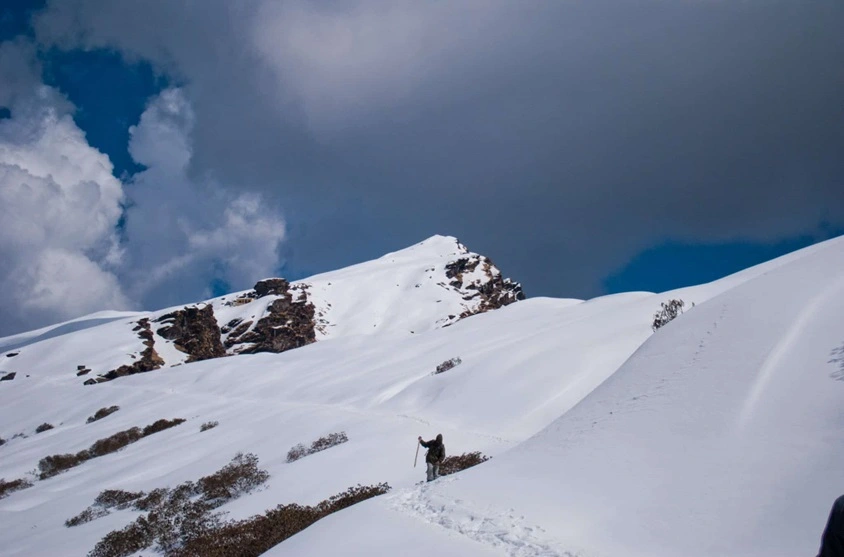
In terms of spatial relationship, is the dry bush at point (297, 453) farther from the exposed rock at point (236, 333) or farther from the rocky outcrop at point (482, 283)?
the rocky outcrop at point (482, 283)

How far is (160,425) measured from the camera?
30641 millimetres

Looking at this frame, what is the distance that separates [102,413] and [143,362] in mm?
31075

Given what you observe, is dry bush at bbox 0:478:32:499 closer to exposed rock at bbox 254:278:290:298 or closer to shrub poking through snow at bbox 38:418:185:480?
A: shrub poking through snow at bbox 38:418:185:480

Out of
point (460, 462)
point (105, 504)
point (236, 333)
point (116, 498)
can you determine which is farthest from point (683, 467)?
point (236, 333)

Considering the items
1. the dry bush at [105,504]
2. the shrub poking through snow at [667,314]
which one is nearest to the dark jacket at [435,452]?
the dry bush at [105,504]

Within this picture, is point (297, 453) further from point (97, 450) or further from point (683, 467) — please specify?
point (97, 450)

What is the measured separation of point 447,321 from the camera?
9175 cm

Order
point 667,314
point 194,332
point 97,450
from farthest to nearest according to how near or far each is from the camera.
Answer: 1. point 194,332
2. point 97,450
3. point 667,314

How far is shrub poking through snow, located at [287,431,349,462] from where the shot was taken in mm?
18641

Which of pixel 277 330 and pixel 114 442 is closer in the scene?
pixel 114 442

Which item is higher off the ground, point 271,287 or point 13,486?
point 271,287

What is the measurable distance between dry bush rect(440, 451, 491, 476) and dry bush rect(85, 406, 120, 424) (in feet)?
107

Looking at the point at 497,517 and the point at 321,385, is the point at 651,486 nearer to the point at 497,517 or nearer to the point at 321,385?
the point at 497,517

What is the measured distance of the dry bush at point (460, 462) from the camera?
1349cm
